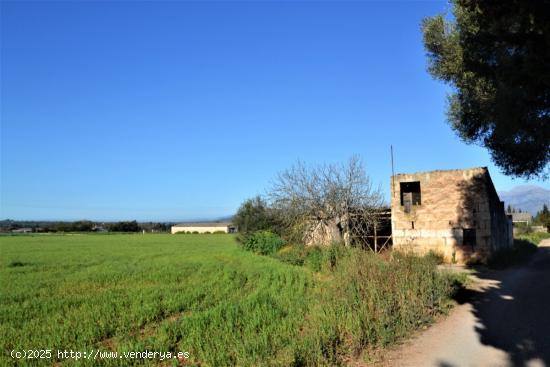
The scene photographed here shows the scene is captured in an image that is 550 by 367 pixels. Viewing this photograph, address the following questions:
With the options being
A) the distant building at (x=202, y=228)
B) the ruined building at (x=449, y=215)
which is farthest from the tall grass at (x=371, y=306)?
the distant building at (x=202, y=228)

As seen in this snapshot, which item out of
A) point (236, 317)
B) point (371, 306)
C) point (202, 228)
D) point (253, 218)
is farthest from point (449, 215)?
point (202, 228)

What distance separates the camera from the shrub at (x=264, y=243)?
2856 centimetres

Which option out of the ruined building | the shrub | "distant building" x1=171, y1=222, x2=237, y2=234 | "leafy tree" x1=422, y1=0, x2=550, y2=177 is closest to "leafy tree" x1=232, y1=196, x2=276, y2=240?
the shrub

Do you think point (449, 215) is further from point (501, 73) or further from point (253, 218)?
point (253, 218)

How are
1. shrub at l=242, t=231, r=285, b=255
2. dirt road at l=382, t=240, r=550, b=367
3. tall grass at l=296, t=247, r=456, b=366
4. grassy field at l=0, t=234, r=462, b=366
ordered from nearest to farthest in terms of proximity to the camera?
dirt road at l=382, t=240, r=550, b=367, tall grass at l=296, t=247, r=456, b=366, grassy field at l=0, t=234, r=462, b=366, shrub at l=242, t=231, r=285, b=255

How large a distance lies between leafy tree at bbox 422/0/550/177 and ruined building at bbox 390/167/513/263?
620cm

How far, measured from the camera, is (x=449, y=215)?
2181cm

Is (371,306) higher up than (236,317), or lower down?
higher up

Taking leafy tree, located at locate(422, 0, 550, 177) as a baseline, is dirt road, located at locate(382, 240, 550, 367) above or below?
below

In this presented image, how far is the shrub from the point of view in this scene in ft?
93.7

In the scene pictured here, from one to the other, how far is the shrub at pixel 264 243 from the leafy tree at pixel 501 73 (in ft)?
50.5

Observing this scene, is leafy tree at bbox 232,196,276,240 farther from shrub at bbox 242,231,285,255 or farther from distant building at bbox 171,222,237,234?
A: distant building at bbox 171,222,237,234

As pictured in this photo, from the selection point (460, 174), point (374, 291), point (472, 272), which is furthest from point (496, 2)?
point (460, 174)

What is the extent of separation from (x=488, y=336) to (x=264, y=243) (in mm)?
22115
